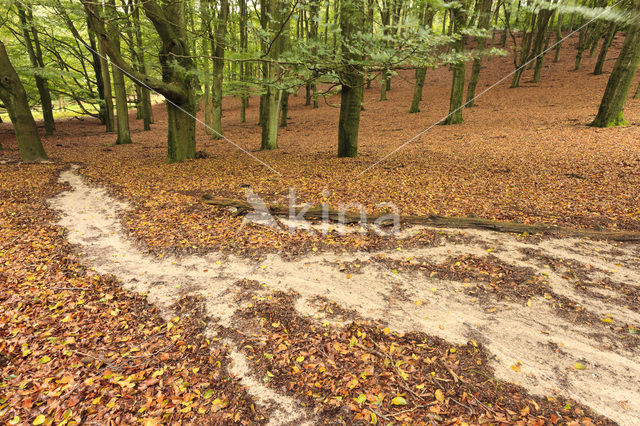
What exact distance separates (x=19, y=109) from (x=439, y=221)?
45.3ft

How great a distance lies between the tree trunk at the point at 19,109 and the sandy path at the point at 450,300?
24.4ft

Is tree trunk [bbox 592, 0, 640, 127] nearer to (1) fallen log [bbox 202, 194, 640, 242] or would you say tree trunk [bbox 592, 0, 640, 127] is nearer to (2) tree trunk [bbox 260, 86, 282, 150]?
(1) fallen log [bbox 202, 194, 640, 242]

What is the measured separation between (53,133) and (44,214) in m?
16.6

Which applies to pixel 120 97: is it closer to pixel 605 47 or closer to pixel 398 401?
pixel 398 401

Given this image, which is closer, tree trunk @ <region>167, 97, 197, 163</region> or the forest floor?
the forest floor

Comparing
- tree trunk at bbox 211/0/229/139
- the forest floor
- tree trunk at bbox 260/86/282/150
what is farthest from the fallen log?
tree trunk at bbox 211/0/229/139

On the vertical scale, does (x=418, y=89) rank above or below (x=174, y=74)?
above

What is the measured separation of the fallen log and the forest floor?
227 millimetres

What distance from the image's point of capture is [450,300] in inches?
158

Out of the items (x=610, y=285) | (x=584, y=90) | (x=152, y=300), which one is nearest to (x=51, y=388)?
(x=152, y=300)

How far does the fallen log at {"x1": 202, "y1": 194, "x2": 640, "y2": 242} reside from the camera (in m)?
5.15

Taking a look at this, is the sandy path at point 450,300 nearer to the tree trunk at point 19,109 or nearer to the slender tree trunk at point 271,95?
the tree trunk at point 19,109

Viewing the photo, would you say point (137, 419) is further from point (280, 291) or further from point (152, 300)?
point (280, 291)

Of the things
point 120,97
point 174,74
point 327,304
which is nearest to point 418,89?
point 174,74
